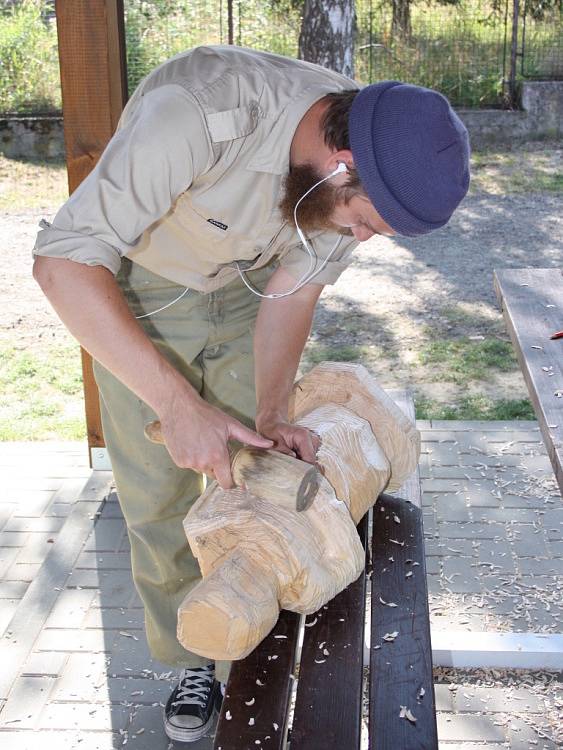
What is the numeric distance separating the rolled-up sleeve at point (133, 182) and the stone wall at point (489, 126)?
8.33 meters

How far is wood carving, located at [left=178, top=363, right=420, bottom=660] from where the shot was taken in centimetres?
175

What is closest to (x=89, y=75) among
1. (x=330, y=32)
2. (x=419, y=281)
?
(x=419, y=281)

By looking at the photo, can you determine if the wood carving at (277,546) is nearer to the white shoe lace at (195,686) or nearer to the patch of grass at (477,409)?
the white shoe lace at (195,686)

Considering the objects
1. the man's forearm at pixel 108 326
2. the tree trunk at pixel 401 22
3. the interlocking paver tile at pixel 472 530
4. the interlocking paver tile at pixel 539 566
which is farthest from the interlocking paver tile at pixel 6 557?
the tree trunk at pixel 401 22

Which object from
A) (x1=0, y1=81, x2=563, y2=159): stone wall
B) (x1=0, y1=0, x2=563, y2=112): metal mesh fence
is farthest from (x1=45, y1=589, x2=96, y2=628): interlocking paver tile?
(x1=0, y1=0, x2=563, y2=112): metal mesh fence

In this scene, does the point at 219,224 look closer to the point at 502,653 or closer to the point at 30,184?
the point at 502,653

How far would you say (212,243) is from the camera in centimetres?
229

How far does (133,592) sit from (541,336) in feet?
5.33

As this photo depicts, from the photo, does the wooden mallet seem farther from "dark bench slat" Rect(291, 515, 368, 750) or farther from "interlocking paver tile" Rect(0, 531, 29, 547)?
"interlocking paver tile" Rect(0, 531, 29, 547)

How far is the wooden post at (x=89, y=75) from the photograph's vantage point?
3.35m

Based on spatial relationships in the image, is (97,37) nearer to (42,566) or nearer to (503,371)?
(42,566)

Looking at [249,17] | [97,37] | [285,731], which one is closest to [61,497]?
[97,37]

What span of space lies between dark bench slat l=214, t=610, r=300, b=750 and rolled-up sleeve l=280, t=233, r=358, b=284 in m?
0.92

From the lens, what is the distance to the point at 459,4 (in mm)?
10211
